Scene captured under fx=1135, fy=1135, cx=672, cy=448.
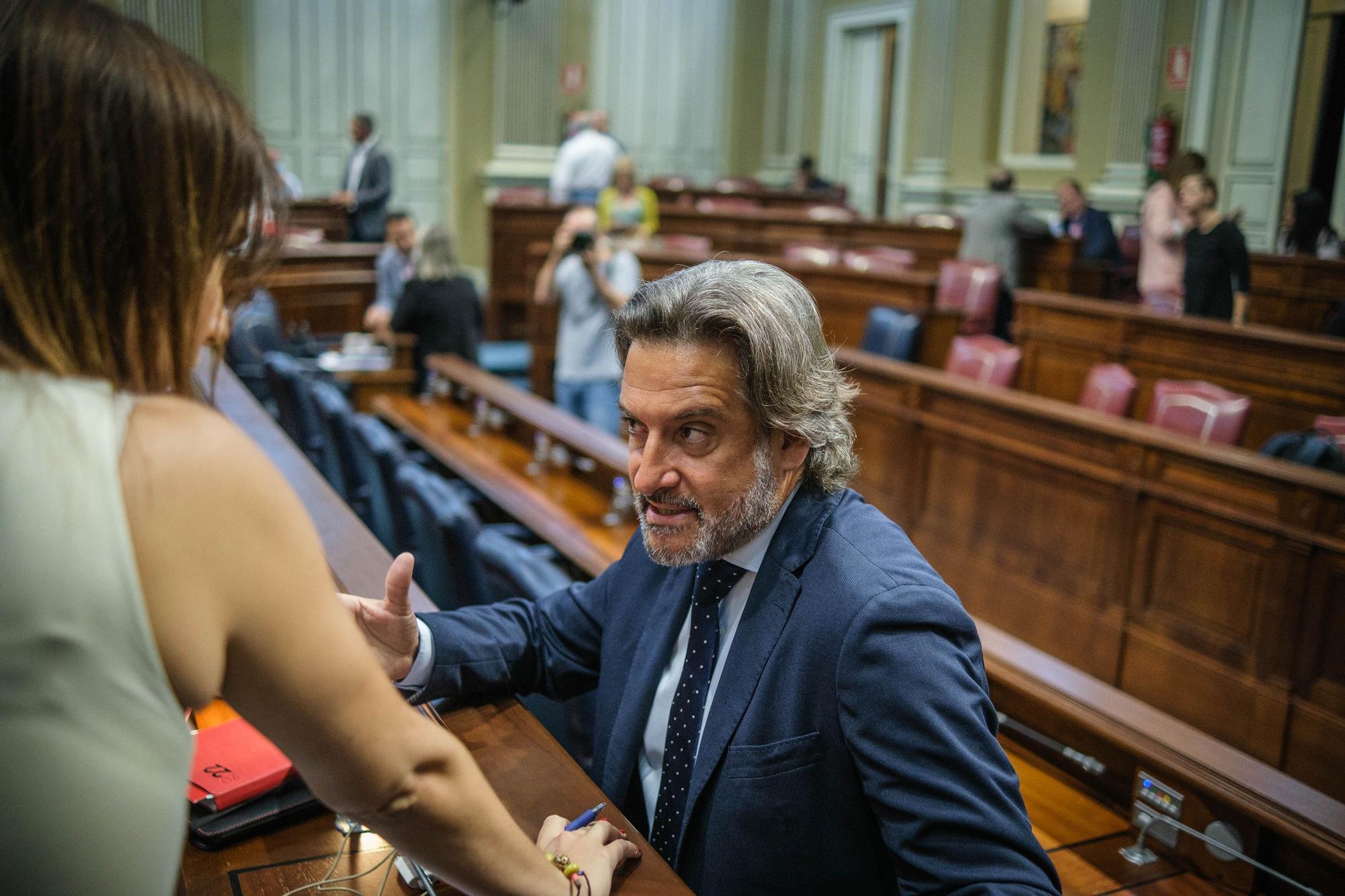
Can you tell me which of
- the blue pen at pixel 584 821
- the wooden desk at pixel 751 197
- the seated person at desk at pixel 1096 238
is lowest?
the blue pen at pixel 584 821

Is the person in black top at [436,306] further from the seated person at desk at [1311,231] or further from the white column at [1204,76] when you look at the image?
the white column at [1204,76]

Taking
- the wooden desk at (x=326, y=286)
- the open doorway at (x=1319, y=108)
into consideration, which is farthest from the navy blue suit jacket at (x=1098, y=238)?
the wooden desk at (x=326, y=286)

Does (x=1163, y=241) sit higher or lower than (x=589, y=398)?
higher

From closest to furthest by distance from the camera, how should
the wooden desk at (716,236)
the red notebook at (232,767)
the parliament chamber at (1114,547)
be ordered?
the red notebook at (232,767), the parliament chamber at (1114,547), the wooden desk at (716,236)

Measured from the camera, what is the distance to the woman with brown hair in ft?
2.17

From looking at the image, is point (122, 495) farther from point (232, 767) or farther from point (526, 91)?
point (526, 91)

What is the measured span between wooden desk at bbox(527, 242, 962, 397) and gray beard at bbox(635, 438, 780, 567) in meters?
5.10

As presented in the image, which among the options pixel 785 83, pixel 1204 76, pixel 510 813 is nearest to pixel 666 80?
pixel 785 83

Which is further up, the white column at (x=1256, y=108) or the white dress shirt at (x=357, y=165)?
the white column at (x=1256, y=108)

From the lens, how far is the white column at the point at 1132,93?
10664 mm

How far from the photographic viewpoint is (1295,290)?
781cm

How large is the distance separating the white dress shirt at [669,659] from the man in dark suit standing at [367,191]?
8667 mm

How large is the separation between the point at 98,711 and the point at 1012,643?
2011mm

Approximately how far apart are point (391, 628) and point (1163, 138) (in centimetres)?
1055
